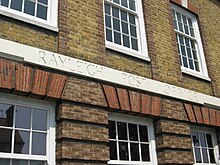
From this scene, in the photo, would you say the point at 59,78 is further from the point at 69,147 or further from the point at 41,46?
the point at 69,147

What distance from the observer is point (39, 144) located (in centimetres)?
523

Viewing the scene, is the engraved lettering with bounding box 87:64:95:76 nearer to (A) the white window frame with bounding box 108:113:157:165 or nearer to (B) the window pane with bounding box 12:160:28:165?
(A) the white window frame with bounding box 108:113:157:165

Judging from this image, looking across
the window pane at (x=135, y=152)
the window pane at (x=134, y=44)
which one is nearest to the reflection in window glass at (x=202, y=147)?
the window pane at (x=135, y=152)

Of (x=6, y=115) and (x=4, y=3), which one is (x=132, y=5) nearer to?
(x=4, y=3)

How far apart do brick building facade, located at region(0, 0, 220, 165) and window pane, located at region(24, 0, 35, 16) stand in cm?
2

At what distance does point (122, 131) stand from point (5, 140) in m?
2.53

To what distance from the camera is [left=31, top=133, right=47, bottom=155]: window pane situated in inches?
203

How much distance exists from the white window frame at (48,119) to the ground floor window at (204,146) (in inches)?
162

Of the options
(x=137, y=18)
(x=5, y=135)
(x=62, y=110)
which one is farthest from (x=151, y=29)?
(x=5, y=135)

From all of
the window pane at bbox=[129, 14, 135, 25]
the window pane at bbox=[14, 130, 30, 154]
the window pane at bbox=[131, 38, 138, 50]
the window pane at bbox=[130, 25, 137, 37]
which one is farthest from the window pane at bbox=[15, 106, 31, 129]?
the window pane at bbox=[129, 14, 135, 25]

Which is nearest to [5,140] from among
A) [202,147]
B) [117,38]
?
[117,38]

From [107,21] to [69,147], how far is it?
3395 mm

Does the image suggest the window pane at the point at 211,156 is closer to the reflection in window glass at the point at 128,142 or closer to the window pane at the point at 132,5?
the reflection in window glass at the point at 128,142

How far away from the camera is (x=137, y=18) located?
26.3 ft
